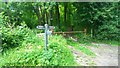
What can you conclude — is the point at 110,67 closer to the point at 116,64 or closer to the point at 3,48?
the point at 116,64

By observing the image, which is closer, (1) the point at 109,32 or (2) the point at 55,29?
(1) the point at 109,32

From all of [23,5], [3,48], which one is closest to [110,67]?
[3,48]

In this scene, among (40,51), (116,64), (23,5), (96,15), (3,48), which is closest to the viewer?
(40,51)

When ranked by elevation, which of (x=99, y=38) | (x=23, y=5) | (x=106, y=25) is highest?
(x=23, y=5)

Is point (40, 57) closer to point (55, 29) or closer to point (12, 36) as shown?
point (12, 36)

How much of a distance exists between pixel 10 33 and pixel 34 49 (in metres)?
1.36

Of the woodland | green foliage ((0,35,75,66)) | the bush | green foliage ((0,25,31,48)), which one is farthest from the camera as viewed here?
the bush

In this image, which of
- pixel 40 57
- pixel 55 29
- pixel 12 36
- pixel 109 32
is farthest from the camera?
pixel 55 29

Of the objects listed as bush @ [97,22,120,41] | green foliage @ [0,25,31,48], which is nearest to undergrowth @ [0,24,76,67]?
green foliage @ [0,25,31,48]

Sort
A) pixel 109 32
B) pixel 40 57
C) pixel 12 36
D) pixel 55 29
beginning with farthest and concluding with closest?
pixel 55 29 → pixel 109 32 → pixel 12 36 → pixel 40 57

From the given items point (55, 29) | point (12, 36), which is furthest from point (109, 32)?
point (12, 36)

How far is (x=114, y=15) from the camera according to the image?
10156 millimetres

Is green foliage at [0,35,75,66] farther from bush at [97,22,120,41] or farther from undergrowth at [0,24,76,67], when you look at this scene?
bush at [97,22,120,41]

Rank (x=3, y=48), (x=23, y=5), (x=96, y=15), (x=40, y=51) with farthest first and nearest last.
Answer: (x=23, y=5) < (x=96, y=15) < (x=3, y=48) < (x=40, y=51)
